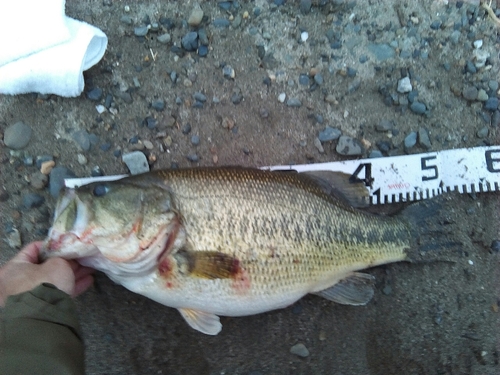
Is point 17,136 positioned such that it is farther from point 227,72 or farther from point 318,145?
point 318,145

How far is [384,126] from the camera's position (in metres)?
2.62

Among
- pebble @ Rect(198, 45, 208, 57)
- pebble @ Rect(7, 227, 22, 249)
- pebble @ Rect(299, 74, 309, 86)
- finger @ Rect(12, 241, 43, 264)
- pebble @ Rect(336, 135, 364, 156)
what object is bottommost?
finger @ Rect(12, 241, 43, 264)

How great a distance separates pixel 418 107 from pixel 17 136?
8.43 ft

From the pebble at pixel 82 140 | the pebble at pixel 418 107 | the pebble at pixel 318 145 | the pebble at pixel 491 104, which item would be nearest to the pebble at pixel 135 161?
the pebble at pixel 82 140

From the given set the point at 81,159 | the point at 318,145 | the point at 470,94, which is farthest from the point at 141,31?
the point at 470,94

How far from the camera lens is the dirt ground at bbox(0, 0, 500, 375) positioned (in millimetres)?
2436

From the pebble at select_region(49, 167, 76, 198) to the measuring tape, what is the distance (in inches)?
49.3

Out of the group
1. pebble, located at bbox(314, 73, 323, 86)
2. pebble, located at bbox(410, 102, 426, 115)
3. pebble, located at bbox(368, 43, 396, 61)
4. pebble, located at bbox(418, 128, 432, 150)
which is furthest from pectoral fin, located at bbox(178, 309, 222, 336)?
pebble, located at bbox(368, 43, 396, 61)

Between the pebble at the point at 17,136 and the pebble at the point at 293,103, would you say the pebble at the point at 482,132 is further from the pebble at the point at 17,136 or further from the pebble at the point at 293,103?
the pebble at the point at 17,136

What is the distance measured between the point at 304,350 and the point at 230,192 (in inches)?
46.8

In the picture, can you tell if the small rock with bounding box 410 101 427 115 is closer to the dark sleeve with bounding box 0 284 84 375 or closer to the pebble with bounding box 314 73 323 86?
the pebble with bounding box 314 73 323 86

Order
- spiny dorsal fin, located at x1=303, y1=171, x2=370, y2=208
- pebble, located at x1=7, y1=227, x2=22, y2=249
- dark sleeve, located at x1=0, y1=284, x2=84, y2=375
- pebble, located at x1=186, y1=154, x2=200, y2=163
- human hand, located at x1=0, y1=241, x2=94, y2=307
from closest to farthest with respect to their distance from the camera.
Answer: dark sleeve, located at x1=0, y1=284, x2=84, y2=375 < human hand, located at x1=0, y1=241, x2=94, y2=307 < spiny dorsal fin, located at x1=303, y1=171, x2=370, y2=208 < pebble, located at x1=7, y1=227, x2=22, y2=249 < pebble, located at x1=186, y1=154, x2=200, y2=163

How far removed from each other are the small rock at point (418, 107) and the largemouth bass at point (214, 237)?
0.92m

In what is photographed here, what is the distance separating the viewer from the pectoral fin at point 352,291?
7.54 ft
